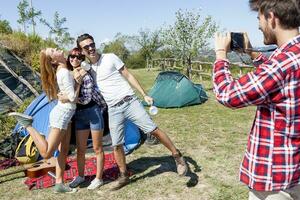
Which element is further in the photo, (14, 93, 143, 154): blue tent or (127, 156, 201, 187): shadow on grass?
(14, 93, 143, 154): blue tent

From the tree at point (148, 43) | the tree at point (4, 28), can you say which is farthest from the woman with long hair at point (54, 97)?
the tree at point (148, 43)

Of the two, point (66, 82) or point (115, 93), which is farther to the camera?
point (115, 93)

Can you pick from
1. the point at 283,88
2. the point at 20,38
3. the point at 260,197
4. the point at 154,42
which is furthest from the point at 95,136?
the point at 154,42

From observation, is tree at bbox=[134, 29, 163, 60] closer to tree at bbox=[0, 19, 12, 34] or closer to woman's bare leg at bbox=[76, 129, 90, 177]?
tree at bbox=[0, 19, 12, 34]

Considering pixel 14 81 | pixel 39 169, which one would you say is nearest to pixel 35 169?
pixel 39 169

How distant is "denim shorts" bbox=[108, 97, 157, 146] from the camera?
463 centimetres

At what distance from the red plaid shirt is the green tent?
28.8 feet

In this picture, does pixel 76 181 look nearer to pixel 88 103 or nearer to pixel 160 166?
pixel 88 103

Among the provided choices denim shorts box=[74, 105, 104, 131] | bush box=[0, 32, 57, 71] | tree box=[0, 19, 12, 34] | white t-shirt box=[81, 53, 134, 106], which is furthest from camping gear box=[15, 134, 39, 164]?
tree box=[0, 19, 12, 34]

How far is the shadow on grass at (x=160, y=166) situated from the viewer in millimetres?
5086

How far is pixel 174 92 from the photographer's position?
1089cm

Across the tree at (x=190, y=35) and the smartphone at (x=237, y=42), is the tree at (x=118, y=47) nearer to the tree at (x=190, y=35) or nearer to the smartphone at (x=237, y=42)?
the tree at (x=190, y=35)

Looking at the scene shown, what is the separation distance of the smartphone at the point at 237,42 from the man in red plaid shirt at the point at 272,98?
0.07 meters

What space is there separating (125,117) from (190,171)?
4.40 feet
